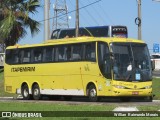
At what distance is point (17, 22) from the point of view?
1606 inches

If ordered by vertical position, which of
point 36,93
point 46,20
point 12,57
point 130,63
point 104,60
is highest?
point 46,20

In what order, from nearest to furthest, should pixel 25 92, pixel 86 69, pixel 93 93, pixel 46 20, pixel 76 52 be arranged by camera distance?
pixel 93 93 → pixel 86 69 → pixel 76 52 → pixel 25 92 → pixel 46 20

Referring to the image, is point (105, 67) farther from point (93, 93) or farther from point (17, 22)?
point (17, 22)

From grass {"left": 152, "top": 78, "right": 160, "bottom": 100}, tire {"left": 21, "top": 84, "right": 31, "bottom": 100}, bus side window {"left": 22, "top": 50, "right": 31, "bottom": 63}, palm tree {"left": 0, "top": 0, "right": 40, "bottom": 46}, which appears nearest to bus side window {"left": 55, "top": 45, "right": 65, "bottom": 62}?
bus side window {"left": 22, "top": 50, "right": 31, "bottom": 63}

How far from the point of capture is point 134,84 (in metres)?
24.4

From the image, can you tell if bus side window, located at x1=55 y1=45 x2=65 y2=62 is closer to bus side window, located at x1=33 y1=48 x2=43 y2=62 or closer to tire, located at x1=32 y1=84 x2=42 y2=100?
bus side window, located at x1=33 y1=48 x2=43 y2=62

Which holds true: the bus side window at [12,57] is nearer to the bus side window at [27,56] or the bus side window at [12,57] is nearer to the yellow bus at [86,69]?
the yellow bus at [86,69]

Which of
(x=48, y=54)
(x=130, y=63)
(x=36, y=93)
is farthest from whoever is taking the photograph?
(x=36, y=93)

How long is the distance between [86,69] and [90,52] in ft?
2.93

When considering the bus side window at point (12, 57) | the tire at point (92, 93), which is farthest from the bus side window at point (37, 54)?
the tire at point (92, 93)

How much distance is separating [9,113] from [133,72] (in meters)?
15.3

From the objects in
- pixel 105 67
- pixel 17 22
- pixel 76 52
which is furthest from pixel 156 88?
pixel 17 22

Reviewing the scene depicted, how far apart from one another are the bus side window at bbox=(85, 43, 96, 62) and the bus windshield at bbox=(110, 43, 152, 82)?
112 centimetres

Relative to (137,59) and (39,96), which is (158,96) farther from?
(39,96)
